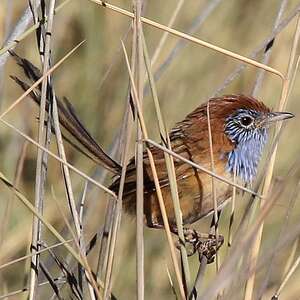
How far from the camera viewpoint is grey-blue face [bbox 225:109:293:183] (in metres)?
3.68

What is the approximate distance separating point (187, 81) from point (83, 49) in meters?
0.63

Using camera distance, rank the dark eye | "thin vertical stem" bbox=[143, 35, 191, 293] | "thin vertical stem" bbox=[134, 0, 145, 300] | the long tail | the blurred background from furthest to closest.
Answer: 1. the blurred background
2. the dark eye
3. the long tail
4. "thin vertical stem" bbox=[143, 35, 191, 293]
5. "thin vertical stem" bbox=[134, 0, 145, 300]

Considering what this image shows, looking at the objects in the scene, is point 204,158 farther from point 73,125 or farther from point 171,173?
point 171,173

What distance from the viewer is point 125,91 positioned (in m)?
5.16

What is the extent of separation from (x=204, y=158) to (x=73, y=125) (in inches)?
28.4

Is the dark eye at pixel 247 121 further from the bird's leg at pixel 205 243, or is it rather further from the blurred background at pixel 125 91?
the blurred background at pixel 125 91

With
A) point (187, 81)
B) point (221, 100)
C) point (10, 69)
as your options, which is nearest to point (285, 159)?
point (187, 81)

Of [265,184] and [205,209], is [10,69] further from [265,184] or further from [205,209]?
[265,184]

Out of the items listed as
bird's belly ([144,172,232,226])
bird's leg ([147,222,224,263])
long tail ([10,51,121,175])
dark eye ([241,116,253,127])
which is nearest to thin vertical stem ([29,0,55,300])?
long tail ([10,51,121,175])

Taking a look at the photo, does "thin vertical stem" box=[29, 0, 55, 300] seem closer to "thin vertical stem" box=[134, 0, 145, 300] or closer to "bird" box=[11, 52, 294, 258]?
"thin vertical stem" box=[134, 0, 145, 300]

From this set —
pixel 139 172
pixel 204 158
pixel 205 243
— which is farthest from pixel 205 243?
pixel 139 172

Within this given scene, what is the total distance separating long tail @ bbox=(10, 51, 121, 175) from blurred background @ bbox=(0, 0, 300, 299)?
1113 millimetres

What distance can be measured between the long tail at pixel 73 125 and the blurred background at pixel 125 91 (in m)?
1.11

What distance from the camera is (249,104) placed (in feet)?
12.5
